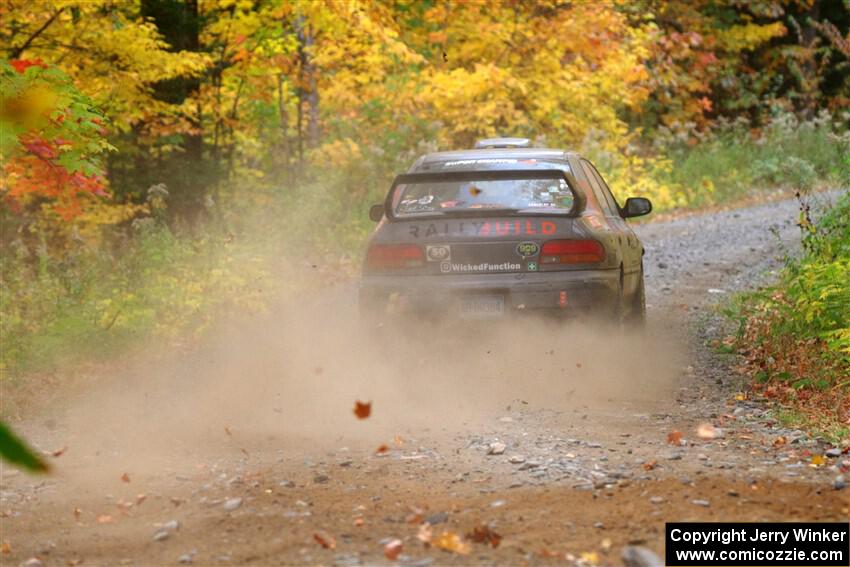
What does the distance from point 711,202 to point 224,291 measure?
14.3m

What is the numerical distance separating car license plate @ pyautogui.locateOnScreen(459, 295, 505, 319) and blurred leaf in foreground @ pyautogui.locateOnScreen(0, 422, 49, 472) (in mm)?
7205

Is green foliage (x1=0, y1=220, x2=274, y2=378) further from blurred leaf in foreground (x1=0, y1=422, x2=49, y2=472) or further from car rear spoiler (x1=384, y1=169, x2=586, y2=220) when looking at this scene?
blurred leaf in foreground (x1=0, y1=422, x2=49, y2=472)

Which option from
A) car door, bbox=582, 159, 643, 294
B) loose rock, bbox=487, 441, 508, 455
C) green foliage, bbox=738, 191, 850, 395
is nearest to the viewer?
loose rock, bbox=487, 441, 508, 455

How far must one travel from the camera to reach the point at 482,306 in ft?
27.6

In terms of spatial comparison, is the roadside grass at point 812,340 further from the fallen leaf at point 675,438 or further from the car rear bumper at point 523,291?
the car rear bumper at point 523,291

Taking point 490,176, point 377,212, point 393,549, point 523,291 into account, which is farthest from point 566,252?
point 393,549

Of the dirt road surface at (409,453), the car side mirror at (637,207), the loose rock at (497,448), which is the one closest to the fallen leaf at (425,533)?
the dirt road surface at (409,453)

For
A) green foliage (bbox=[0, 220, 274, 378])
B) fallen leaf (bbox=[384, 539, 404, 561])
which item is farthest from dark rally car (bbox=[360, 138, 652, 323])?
fallen leaf (bbox=[384, 539, 404, 561])

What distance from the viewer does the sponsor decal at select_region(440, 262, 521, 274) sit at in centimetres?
843

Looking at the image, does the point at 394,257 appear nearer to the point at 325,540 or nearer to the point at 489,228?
the point at 489,228

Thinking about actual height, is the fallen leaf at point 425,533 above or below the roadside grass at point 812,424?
above

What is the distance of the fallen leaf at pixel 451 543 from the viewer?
4.59 metres

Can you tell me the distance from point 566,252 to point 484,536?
4.01m

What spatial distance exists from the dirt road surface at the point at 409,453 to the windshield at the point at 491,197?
91cm
